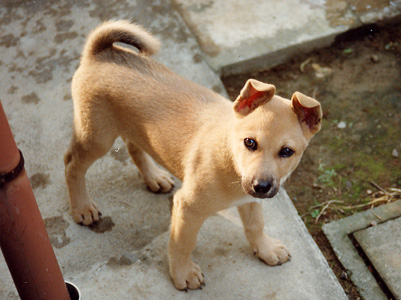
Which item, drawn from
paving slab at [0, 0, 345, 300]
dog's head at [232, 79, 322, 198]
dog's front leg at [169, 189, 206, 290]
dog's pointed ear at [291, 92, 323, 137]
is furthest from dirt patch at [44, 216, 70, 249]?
dog's pointed ear at [291, 92, 323, 137]

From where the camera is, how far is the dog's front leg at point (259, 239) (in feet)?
11.0

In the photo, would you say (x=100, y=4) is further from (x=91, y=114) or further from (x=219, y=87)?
(x=91, y=114)

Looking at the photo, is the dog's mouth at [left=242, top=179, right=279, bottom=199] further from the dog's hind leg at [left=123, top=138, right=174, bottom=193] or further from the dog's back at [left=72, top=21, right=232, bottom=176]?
the dog's hind leg at [left=123, top=138, right=174, bottom=193]

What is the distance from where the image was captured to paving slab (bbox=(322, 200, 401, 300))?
3.57 meters

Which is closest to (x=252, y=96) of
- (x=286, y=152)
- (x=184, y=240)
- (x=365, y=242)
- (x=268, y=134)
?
(x=268, y=134)

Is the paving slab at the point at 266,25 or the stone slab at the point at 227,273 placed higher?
the paving slab at the point at 266,25

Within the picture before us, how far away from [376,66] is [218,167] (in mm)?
3353

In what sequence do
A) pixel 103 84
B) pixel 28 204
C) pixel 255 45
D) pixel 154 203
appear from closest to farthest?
pixel 28 204
pixel 103 84
pixel 154 203
pixel 255 45

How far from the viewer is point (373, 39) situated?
5.66 m

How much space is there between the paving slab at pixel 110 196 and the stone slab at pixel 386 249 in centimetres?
47

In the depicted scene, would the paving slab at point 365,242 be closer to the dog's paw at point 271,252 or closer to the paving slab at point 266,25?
the dog's paw at point 271,252

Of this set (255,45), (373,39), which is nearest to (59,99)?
(255,45)

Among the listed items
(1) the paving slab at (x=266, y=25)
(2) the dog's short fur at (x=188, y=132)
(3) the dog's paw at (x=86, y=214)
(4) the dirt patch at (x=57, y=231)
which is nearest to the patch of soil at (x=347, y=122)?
(1) the paving slab at (x=266, y=25)

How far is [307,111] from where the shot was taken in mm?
2725
